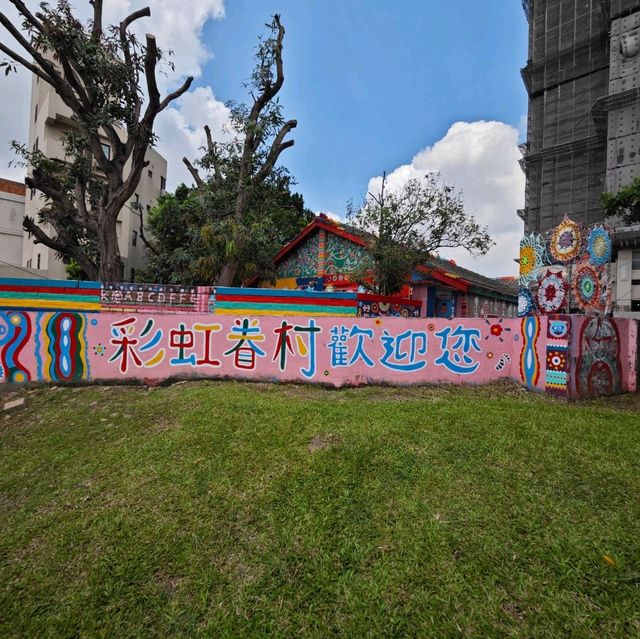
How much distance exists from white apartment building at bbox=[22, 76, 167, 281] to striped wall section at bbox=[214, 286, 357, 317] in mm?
13485

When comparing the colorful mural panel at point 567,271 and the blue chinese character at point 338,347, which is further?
the colorful mural panel at point 567,271

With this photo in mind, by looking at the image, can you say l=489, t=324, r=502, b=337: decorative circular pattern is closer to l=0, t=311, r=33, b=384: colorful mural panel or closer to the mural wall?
the mural wall

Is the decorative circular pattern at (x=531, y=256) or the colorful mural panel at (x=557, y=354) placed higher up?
the decorative circular pattern at (x=531, y=256)

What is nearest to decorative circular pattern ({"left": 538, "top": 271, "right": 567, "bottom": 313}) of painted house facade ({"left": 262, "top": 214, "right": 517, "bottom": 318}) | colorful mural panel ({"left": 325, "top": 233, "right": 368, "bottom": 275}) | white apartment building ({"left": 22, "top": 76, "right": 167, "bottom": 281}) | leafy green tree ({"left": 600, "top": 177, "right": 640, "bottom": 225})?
leafy green tree ({"left": 600, "top": 177, "right": 640, "bottom": 225})

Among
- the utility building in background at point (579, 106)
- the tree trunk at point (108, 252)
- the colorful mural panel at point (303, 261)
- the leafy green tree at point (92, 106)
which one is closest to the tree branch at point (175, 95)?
the leafy green tree at point (92, 106)

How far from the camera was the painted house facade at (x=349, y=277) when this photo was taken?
12984 mm

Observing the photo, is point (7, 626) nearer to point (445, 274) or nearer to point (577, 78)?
point (445, 274)

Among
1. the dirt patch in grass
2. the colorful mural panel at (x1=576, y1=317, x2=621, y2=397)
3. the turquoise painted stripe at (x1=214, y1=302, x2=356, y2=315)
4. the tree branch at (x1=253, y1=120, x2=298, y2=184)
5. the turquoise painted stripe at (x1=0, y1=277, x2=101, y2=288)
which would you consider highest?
the tree branch at (x1=253, y1=120, x2=298, y2=184)

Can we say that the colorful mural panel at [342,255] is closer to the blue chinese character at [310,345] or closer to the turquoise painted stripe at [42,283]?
the blue chinese character at [310,345]

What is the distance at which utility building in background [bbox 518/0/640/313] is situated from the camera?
1848cm

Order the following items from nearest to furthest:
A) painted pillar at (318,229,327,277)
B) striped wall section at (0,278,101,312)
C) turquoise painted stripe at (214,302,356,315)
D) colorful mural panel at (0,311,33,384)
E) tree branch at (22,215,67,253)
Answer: colorful mural panel at (0,311,33,384) < striped wall section at (0,278,101,312) < turquoise painted stripe at (214,302,356,315) < tree branch at (22,215,67,253) < painted pillar at (318,229,327,277)

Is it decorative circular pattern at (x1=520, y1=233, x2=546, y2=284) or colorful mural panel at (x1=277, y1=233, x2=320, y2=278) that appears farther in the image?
colorful mural panel at (x1=277, y1=233, x2=320, y2=278)

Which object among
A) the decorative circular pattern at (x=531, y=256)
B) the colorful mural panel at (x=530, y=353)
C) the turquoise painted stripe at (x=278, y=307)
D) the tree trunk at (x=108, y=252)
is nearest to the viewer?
the colorful mural panel at (x=530, y=353)

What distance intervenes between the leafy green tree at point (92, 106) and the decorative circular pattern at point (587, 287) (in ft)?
37.3
